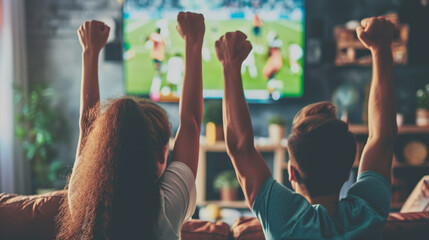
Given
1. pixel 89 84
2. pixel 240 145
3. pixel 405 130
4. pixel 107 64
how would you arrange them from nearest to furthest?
pixel 240 145 → pixel 89 84 → pixel 405 130 → pixel 107 64

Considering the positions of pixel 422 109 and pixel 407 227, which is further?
pixel 422 109

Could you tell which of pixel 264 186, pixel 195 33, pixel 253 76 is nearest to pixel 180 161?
pixel 264 186

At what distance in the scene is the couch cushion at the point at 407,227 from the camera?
1.09 metres

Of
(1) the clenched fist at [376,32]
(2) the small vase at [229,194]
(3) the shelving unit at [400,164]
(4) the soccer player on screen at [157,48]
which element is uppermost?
(4) the soccer player on screen at [157,48]

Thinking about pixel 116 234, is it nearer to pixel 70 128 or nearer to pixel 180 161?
pixel 180 161

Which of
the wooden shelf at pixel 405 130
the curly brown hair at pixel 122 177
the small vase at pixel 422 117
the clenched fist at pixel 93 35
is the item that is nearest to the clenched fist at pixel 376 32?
the curly brown hair at pixel 122 177

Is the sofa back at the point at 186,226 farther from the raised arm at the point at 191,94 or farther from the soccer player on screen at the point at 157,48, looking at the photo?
the soccer player on screen at the point at 157,48

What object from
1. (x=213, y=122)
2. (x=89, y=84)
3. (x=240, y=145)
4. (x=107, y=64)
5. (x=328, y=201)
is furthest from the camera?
(x=107, y=64)

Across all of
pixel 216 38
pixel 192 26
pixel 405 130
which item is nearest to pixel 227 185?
pixel 216 38

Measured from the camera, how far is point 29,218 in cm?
110

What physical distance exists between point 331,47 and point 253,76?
892mm

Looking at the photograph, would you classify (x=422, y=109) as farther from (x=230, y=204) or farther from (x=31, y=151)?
(x=31, y=151)

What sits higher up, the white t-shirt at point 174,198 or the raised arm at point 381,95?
the raised arm at point 381,95

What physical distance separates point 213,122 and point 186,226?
2.43 metres
